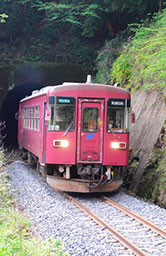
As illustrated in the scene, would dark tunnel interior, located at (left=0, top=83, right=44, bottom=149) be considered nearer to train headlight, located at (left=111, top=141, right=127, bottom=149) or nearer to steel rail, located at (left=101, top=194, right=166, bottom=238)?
train headlight, located at (left=111, top=141, right=127, bottom=149)

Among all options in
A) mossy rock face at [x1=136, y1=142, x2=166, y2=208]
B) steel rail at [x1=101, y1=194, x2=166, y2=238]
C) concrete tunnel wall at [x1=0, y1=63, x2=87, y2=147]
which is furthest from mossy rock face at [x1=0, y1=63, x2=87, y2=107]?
steel rail at [x1=101, y1=194, x2=166, y2=238]

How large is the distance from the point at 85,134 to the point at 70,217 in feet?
9.46

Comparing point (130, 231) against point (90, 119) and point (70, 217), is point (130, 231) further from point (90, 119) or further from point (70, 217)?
point (90, 119)

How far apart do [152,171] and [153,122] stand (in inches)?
75.7

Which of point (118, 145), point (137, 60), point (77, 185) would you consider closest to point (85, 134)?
point (118, 145)

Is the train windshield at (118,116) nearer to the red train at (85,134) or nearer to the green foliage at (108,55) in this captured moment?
the red train at (85,134)

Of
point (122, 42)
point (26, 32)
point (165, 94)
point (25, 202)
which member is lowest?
point (25, 202)

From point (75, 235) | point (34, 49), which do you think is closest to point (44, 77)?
point (34, 49)

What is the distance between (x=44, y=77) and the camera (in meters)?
21.3

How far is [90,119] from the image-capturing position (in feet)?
33.9

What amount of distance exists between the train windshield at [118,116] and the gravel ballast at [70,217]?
1891 mm

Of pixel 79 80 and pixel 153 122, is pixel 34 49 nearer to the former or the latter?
pixel 79 80

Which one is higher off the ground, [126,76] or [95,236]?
[126,76]

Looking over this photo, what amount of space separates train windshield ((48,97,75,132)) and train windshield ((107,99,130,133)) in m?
1.03
